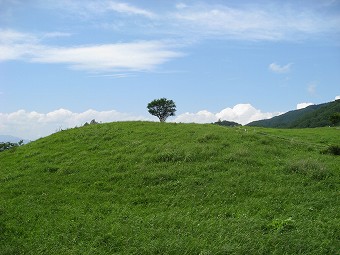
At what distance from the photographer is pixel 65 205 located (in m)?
17.9

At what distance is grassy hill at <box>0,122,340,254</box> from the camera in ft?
45.0

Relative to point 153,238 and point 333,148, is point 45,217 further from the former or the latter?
point 333,148

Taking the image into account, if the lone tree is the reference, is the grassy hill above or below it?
below

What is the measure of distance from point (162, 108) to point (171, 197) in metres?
49.9

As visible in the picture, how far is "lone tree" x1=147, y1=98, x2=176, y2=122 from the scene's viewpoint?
66.9 m

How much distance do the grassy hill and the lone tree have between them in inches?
1465

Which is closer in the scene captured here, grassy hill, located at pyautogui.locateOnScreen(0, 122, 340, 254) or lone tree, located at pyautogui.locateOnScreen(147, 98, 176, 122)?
grassy hill, located at pyautogui.locateOnScreen(0, 122, 340, 254)

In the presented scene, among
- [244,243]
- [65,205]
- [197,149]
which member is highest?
[197,149]

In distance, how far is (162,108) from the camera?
221 feet

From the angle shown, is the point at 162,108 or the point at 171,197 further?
the point at 162,108

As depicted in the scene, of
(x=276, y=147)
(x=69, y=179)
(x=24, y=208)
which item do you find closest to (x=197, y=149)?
(x=276, y=147)

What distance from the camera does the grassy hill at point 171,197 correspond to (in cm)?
1373

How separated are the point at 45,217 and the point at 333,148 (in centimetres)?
2040

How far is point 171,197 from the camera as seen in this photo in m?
18.1
